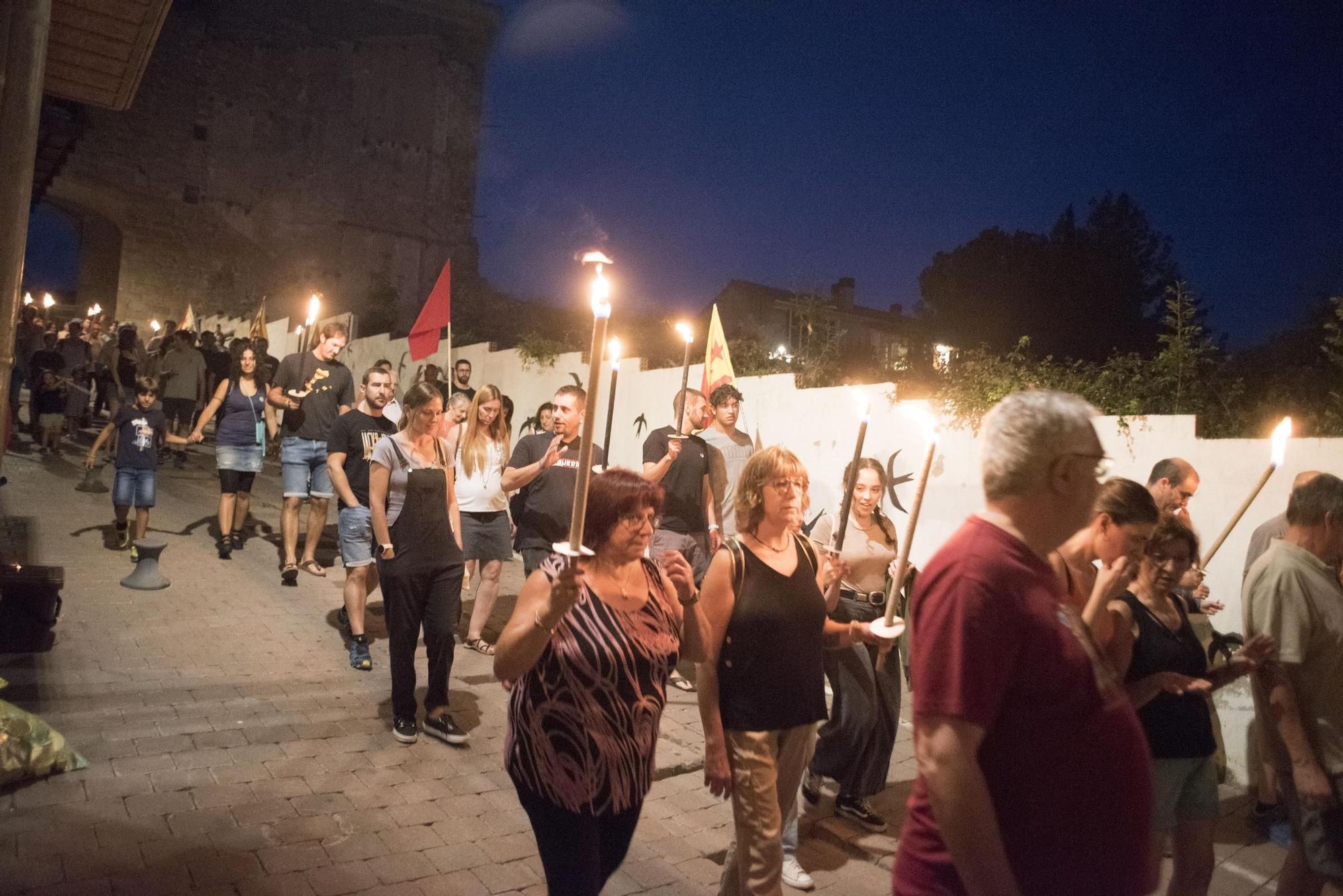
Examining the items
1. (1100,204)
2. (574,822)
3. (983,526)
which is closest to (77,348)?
(574,822)

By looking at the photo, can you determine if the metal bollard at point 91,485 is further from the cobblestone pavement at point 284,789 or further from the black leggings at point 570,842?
the black leggings at point 570,842

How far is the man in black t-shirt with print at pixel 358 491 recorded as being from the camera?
21.2 feet

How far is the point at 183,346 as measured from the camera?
1229 centimetres

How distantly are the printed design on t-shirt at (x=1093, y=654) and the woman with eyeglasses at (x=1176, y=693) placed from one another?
1.37m

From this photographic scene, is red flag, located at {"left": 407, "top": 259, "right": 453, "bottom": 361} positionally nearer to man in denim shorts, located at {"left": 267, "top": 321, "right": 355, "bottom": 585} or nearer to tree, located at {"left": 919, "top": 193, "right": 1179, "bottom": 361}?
man in denim shorts, located at {"left": 267, "top": 321, "right": 355, "bottom": 585}

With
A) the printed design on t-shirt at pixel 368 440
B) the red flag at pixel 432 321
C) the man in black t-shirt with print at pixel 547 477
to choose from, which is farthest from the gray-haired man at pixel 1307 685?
the red flag at pixel 432 321

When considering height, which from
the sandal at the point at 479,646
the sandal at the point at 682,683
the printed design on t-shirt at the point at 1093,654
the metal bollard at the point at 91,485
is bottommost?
the sandal at the point at 682,683

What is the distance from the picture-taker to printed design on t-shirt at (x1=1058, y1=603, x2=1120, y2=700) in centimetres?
181

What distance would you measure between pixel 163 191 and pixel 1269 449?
3556 cm

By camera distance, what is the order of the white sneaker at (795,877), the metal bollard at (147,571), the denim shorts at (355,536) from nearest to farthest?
the white sneaker at (795,877), the denim shorts at (355,536), the metal bollard at (147,571)

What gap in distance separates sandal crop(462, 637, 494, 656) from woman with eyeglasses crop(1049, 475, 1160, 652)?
198 inches

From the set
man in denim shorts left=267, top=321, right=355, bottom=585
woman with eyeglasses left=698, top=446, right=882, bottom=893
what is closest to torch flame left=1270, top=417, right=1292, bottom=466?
woman with eyeglasses left=698, top=446, right=882, bottom=893

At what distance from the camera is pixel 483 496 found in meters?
7.10

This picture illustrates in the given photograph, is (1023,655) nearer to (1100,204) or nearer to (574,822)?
(574,822)
